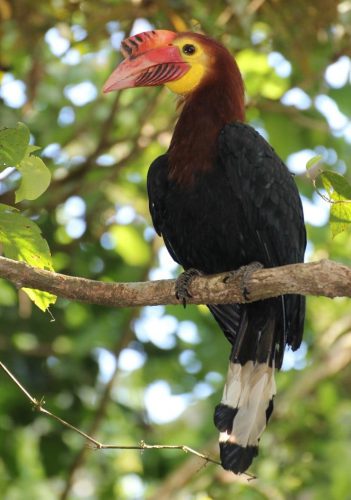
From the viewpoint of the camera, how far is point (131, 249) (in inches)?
268

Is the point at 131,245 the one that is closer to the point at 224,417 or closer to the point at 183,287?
the point at 224,417

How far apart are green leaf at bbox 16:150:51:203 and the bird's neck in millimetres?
1213

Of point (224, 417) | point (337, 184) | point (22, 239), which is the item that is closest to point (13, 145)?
point (22, 239)

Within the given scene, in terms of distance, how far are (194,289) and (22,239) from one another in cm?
95

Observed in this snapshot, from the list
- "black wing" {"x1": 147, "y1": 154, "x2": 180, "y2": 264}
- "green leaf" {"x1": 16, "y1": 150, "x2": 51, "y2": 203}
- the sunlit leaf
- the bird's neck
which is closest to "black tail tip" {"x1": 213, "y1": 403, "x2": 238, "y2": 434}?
"black wing" {"x1": 147, "y1": 154, "x2": 180, "y2": 264}

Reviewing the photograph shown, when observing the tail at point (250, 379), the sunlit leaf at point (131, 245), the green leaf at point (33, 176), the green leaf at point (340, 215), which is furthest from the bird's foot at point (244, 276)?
the sunlit leaf at point (131, 245)

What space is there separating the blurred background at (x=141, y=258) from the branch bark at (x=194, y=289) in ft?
7.24

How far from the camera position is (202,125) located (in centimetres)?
480

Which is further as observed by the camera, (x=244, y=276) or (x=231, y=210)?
(x=231, y=210)

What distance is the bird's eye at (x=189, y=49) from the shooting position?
16.4ft

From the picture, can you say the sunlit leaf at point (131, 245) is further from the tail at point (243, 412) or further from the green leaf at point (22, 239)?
the green leaf at point (22, 239)

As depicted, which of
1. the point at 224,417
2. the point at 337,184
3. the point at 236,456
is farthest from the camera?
the point at 224,417

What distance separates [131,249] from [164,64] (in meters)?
2.11

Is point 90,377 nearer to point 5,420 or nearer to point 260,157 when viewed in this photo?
point 5,420
